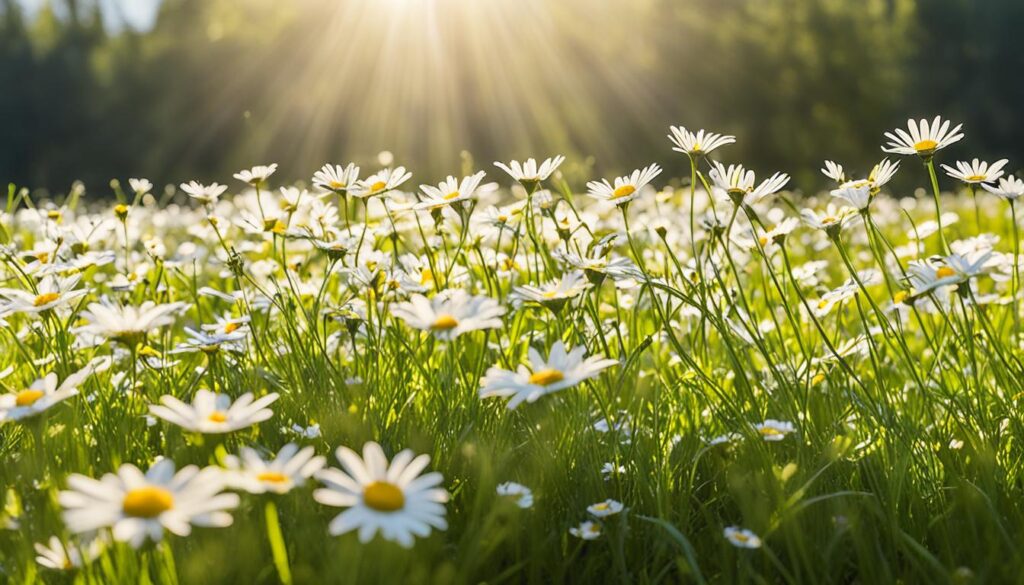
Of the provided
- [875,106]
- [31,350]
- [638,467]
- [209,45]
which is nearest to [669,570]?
[638,467]

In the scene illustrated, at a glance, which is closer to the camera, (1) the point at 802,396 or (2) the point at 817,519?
(2) the point at 817,519

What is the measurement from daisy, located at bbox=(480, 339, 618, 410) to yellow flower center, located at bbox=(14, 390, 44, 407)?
58cm

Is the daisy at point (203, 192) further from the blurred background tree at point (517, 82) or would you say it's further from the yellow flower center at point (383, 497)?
the blurred background tree at point (517, 82)

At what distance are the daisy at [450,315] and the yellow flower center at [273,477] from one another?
28 cm

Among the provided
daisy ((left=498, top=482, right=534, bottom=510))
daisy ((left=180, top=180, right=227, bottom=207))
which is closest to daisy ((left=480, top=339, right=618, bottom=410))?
daisy ((left=498, top=482, right=534, bottom=510))

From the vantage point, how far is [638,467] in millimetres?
1486

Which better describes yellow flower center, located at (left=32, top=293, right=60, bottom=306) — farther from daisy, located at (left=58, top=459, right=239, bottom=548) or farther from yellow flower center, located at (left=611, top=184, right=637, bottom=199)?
yellow flower center, located at (left=611, top=184, right=637, bottom=199)

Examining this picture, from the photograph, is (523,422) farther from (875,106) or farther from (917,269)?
(875,106)

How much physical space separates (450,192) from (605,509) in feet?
2.51

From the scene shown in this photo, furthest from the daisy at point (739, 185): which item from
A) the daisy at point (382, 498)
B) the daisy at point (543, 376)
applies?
the daisy at point (382, 498)

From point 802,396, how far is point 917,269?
1.23ft

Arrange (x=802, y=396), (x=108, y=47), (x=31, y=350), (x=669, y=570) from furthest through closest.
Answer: (x=108, y=47)
(x=31, y=350)
(x=802, y=396)
(x=669, y=570)

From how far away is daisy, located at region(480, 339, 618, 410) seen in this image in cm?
118

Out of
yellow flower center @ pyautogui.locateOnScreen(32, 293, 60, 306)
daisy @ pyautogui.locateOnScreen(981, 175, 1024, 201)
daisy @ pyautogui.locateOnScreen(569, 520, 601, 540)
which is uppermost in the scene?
daisy @ pyautogui.locateOnScreen(981, 175, 1024, 201)
